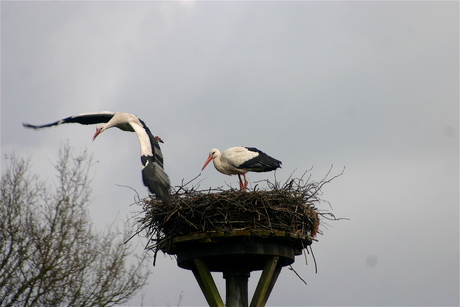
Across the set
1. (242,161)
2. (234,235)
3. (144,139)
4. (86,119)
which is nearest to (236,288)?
(234,235)

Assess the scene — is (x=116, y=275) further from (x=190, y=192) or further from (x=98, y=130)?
(x=190, y=192)

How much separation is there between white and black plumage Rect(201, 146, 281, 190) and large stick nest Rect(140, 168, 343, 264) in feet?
7.14

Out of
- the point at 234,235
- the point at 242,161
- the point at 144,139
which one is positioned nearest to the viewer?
the point at 234,235

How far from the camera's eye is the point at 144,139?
10180 mm

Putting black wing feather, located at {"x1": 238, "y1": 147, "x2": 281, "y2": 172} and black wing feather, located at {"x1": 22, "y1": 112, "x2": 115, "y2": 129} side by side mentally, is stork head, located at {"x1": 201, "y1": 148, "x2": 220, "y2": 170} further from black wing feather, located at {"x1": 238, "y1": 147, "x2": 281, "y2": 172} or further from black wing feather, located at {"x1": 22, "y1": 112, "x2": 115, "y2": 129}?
black wing feather, located at {"x1": 22, "y1": 112, "x2": 115, "y2": 129}

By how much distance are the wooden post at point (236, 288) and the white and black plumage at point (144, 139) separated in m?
1.20

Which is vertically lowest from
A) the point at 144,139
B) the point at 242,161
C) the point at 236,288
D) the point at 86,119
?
the point at 236,288

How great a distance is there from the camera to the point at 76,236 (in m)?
12.4

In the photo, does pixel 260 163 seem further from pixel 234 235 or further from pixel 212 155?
pixel 234 235

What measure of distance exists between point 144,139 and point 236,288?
243 centimetres

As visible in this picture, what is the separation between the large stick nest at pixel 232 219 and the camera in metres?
8.53

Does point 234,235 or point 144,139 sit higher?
point 144,139

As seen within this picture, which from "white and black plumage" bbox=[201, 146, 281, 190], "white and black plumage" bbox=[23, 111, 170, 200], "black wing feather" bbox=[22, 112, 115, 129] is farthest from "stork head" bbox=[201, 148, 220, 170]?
"black wing feather" bbox=[22, 112, 115, 129]

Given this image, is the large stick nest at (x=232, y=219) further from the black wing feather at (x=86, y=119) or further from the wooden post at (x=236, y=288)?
the black wing feather at (x=86, y=119)
